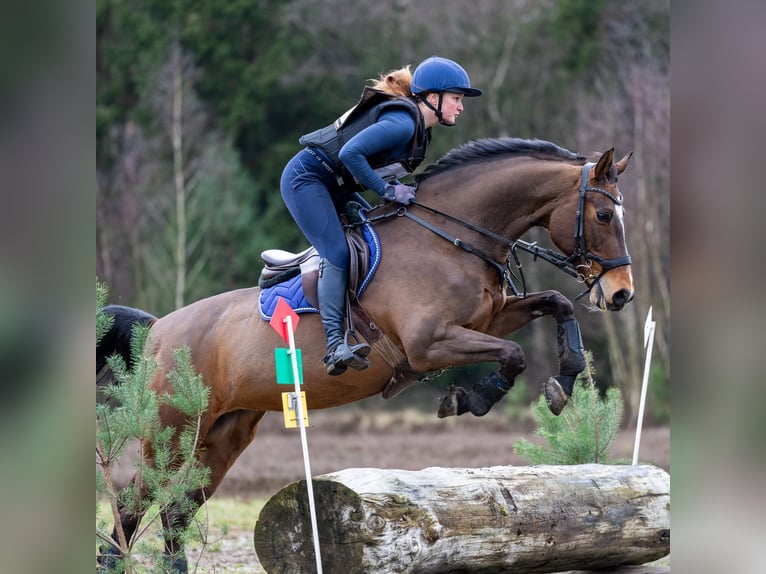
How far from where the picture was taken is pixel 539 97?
52.5ft

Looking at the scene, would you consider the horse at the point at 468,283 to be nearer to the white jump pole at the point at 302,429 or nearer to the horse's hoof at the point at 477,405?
the horse's hoof at the point at 477,405

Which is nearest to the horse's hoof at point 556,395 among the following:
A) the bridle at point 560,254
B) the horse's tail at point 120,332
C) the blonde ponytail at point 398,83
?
the bridle at point 560,254

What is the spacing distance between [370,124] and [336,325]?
0.99 m

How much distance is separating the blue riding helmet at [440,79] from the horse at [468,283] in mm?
395

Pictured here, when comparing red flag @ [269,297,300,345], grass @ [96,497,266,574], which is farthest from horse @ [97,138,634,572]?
grass @ [96,497,266,574]

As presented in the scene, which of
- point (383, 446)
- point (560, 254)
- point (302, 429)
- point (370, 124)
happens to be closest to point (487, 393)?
point (560, 254)

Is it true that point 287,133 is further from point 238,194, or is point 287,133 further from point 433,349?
point 433,349

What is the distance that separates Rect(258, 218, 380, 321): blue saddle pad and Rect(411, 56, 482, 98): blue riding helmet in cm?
70

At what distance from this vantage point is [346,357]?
14.5 ft

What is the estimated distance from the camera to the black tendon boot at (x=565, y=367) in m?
4.53

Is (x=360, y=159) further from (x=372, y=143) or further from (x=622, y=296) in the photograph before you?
(x=622, y=296)

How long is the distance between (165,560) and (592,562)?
2.06 metres
